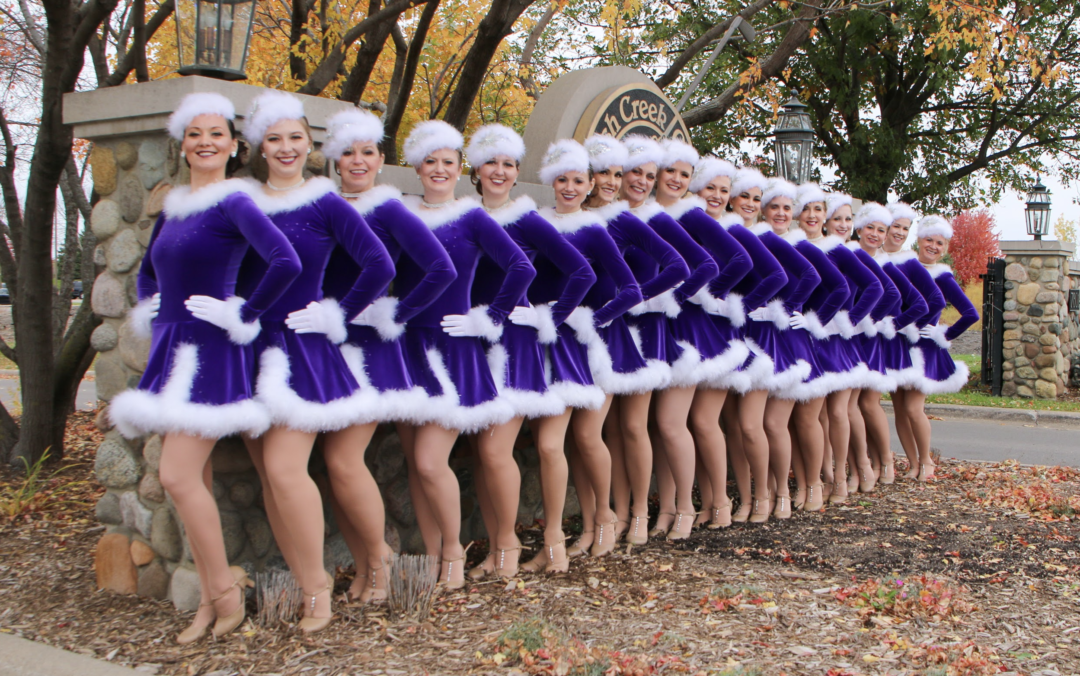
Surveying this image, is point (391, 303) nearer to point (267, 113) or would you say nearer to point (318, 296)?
point (318, 296)

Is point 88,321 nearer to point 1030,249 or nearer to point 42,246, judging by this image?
point 42,246

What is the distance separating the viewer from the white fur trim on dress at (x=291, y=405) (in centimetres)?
346

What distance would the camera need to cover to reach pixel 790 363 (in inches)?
222

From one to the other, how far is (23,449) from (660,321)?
4.35 m

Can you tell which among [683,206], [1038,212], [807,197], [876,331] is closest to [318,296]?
[683,206]

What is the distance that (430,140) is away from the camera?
413 cm

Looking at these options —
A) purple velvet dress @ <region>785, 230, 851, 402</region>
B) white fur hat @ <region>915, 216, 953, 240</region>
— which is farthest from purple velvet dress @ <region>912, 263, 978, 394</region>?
purple velvet dress @ <region>785, 230, 851, 402</region>

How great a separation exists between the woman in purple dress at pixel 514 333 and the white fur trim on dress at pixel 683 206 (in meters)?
0.95

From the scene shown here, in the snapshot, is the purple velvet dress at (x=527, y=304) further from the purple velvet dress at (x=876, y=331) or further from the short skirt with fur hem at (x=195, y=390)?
the purple velvet dress at (x=876, y=331)

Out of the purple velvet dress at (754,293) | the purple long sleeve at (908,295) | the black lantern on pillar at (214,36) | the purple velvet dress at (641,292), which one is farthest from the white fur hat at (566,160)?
the purple long sleeve at (908,295)

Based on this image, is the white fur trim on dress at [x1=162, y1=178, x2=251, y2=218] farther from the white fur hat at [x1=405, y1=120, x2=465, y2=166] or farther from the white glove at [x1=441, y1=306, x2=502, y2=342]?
the white glove at [x1=441, y1=306, x2=502, y2=342]

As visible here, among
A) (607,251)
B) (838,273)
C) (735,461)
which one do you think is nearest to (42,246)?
(607,251)

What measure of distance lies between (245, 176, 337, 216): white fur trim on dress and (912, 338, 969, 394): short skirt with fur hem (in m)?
4.64

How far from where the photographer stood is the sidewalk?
337cm
